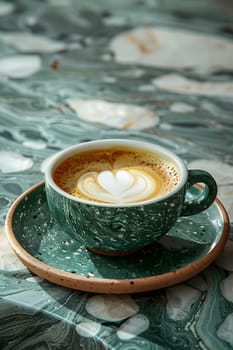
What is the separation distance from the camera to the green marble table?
49 cm

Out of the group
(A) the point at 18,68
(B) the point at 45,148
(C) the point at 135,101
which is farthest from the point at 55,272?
(A) the point at 18,68

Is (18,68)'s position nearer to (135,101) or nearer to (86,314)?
(135,101)

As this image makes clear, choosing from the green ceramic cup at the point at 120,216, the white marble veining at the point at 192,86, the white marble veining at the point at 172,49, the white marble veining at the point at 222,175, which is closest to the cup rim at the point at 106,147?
the green ceramic cup at the point at 120,216

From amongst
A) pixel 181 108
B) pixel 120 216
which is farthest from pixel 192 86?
pixel 120 216

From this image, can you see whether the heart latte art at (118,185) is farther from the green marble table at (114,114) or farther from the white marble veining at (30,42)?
the white marble veining at (30,42)

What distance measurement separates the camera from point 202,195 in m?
0.55

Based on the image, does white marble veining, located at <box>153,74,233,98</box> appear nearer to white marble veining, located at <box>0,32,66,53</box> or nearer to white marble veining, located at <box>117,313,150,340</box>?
white marble veining, located at <box>0,32,66,53</box>

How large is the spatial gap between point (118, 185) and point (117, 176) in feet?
0.06

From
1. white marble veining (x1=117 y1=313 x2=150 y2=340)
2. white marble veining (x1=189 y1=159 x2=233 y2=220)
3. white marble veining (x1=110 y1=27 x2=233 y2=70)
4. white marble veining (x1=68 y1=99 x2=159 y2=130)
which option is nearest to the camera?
white marble veining (x1=117 y1=313 x2=150 y2=340)

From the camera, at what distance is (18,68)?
3.29 ft

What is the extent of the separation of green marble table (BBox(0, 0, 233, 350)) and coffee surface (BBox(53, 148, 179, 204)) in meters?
0.08

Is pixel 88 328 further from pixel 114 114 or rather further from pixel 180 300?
pixel 114 114

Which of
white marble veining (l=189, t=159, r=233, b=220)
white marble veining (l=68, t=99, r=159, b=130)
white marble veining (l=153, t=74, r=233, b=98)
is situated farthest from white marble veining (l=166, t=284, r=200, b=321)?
white marble veining (l=153, t=74, r=233, b=98)

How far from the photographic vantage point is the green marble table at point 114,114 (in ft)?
1.60
